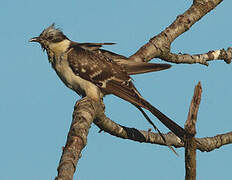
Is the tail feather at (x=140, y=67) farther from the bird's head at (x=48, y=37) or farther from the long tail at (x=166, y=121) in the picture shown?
the bird's head at (x=48, y=37)

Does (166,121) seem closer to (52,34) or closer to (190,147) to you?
(190,147)

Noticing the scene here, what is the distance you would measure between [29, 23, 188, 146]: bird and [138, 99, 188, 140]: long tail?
24 centimetres

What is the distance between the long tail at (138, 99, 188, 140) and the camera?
6281 millimetres

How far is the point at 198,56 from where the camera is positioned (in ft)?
28.9

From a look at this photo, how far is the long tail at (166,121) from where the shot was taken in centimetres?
628

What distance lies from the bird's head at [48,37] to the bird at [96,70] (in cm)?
22

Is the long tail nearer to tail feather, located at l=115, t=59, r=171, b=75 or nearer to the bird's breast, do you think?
tail feather, located at l=115, t=59, r=171, b=75

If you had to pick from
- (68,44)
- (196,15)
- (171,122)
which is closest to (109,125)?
(171,122)

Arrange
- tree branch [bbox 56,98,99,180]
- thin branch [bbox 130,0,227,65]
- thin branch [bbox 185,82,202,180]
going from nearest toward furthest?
tree branch [bbox 56,98,99,180] → thin branch [bbox 185,82,202,180] → thin branch [bbox 130,0,227,65]

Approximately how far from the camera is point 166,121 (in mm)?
6609

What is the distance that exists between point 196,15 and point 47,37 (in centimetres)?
302

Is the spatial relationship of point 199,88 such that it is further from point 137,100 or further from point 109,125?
point 137,100

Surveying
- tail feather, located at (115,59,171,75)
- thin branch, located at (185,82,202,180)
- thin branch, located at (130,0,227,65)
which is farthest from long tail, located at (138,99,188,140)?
thin branch, located at (185,82,202,180)

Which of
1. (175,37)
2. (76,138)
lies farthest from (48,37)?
(76,138)
